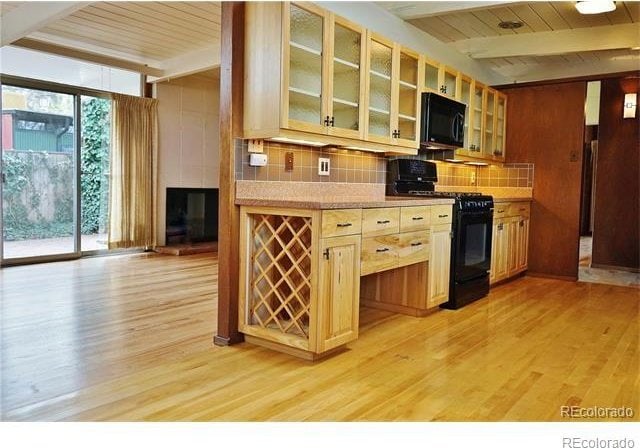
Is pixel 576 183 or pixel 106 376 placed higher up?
pixel 576 183

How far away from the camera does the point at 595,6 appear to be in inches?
163

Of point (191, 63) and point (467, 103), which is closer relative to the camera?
point (467, 103)

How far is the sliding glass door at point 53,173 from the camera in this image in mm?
5438

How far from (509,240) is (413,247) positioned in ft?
A: 6.90

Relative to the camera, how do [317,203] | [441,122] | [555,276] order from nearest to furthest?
[317,203]
[441,122]
[555,276]

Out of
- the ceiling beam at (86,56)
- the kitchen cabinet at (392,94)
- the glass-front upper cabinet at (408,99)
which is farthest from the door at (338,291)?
the ceiling beam at (86,56)

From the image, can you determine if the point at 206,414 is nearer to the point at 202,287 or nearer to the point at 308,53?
the point at 308,53

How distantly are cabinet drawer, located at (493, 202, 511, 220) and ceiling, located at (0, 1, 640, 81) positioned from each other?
5.44ft

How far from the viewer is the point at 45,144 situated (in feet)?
18.8

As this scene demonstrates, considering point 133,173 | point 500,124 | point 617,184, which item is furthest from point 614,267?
point 133,173

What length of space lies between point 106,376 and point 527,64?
5.95 m

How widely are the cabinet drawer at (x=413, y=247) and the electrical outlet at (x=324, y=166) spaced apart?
0.73 m

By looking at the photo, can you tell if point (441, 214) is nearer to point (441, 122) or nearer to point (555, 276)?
point (441, 122)
